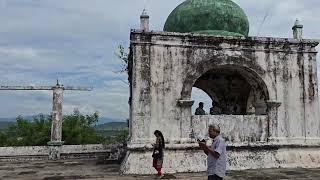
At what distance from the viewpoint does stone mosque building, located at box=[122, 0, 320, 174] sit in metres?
10.8

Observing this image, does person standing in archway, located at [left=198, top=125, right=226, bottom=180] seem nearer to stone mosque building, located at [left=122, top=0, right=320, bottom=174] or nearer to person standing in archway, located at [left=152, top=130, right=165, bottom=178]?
person standing in archway, located at [left=152, top=130, right=165, bottom=178]

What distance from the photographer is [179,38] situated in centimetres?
1123

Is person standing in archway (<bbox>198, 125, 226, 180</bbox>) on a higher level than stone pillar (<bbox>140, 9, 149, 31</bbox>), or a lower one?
lower

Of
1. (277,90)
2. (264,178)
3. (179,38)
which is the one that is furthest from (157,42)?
(264,178)

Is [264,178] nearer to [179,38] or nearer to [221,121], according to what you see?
[221,121]

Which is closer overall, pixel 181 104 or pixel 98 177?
pixel 98 177

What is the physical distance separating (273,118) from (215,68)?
7.28 ft

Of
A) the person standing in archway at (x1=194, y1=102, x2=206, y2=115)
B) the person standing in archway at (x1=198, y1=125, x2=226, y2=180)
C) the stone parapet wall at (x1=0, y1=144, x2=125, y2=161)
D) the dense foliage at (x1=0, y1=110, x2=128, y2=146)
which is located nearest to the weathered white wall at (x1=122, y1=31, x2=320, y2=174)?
the person standing in archway at (x1=194, y1=102, x2=206, y2=115)

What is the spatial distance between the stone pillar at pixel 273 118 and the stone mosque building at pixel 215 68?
29mm

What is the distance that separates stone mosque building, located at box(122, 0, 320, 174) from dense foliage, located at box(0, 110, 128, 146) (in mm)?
14252

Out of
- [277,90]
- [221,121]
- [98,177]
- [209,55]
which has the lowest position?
[98,177]

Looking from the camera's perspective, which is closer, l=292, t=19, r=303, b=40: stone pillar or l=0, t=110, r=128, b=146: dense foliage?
l=292, t=19, r=303, b=40: stone pillar

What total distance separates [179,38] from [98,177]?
14.4 ft

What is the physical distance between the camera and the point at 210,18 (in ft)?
39.9
